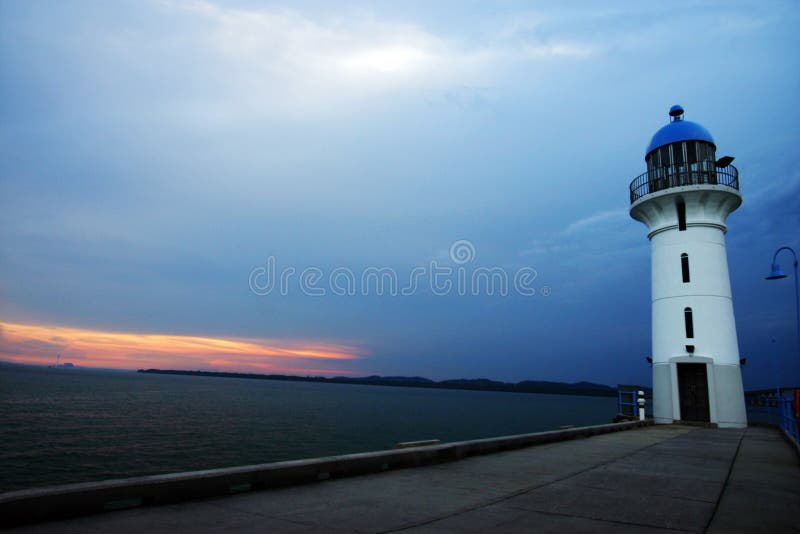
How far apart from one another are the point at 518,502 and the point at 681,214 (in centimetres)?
2272

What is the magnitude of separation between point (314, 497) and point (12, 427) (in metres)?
41.4

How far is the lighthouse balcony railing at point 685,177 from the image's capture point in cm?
2442

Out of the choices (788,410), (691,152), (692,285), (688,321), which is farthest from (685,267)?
(788,410)

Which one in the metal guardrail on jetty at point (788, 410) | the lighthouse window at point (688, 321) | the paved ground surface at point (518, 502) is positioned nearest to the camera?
the paved ground surface at point (518, 502)

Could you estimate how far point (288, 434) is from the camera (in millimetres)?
39312

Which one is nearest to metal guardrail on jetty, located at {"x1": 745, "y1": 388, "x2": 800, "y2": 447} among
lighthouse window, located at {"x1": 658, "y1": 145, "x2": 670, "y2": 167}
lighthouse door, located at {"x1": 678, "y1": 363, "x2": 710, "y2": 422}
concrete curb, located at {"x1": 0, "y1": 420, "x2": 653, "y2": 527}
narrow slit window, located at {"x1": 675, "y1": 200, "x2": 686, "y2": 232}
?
lighthouse door, located at {"x1": 678, "y1": 363, "x2": 710, "y2": 422}

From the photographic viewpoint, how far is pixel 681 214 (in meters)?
25.4

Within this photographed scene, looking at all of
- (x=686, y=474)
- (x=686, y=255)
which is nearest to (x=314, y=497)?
(x=686, y=474)

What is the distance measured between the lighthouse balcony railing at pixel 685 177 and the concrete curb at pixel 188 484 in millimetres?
20011

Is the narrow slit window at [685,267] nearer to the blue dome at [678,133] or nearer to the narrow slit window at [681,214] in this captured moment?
the narrow slit window at [681,214]

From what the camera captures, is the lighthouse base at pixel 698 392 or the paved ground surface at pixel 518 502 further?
the lighthouse base at pixel 698 392

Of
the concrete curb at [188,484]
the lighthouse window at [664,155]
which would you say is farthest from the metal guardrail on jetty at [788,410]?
the lighthouse window at [664,155]

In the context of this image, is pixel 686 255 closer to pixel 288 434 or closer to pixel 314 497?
pixel 314 497

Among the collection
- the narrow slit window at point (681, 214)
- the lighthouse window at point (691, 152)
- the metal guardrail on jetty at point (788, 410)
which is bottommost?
the metal guardrail on jetty at point (788, 410)
